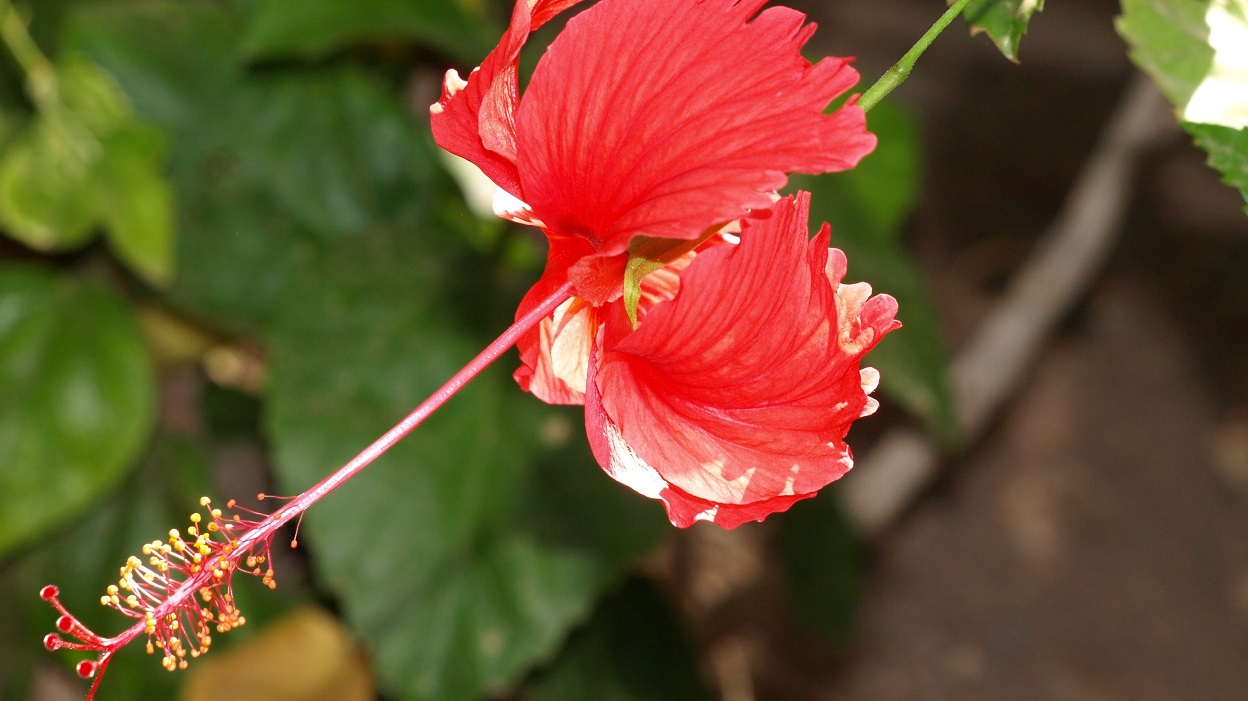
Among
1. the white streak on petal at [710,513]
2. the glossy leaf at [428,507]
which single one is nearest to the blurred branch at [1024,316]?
the glossy leaf at [428,507]

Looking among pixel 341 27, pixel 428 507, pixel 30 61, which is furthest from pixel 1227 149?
pixel 30 61

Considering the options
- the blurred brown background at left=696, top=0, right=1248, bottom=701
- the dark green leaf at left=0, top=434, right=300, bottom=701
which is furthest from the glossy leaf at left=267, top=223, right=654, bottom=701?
the blurred brown background at left=696, top=0, right=1248, bottom=701

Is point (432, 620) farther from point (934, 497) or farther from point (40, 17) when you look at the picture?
point (934, 497)

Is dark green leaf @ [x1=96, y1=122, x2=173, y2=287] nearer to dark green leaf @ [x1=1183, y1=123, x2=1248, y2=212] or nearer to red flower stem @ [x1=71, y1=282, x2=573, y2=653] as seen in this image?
red flower stem @ [x1=71, y1=282, x2=573, y2=653]

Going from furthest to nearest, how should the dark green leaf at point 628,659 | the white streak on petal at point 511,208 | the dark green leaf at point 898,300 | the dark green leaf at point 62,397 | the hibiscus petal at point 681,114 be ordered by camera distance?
the dark green leaf at point 628,659 < the dark green leaf at point 62,397 < the dark green leaf at point 898,300 < the white streak on petal at point 511,208 < the hibiscus petal at point 681,114

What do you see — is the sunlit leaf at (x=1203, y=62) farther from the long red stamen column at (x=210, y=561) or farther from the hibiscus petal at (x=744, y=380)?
the long red stamen column at (x=210, y=561)
